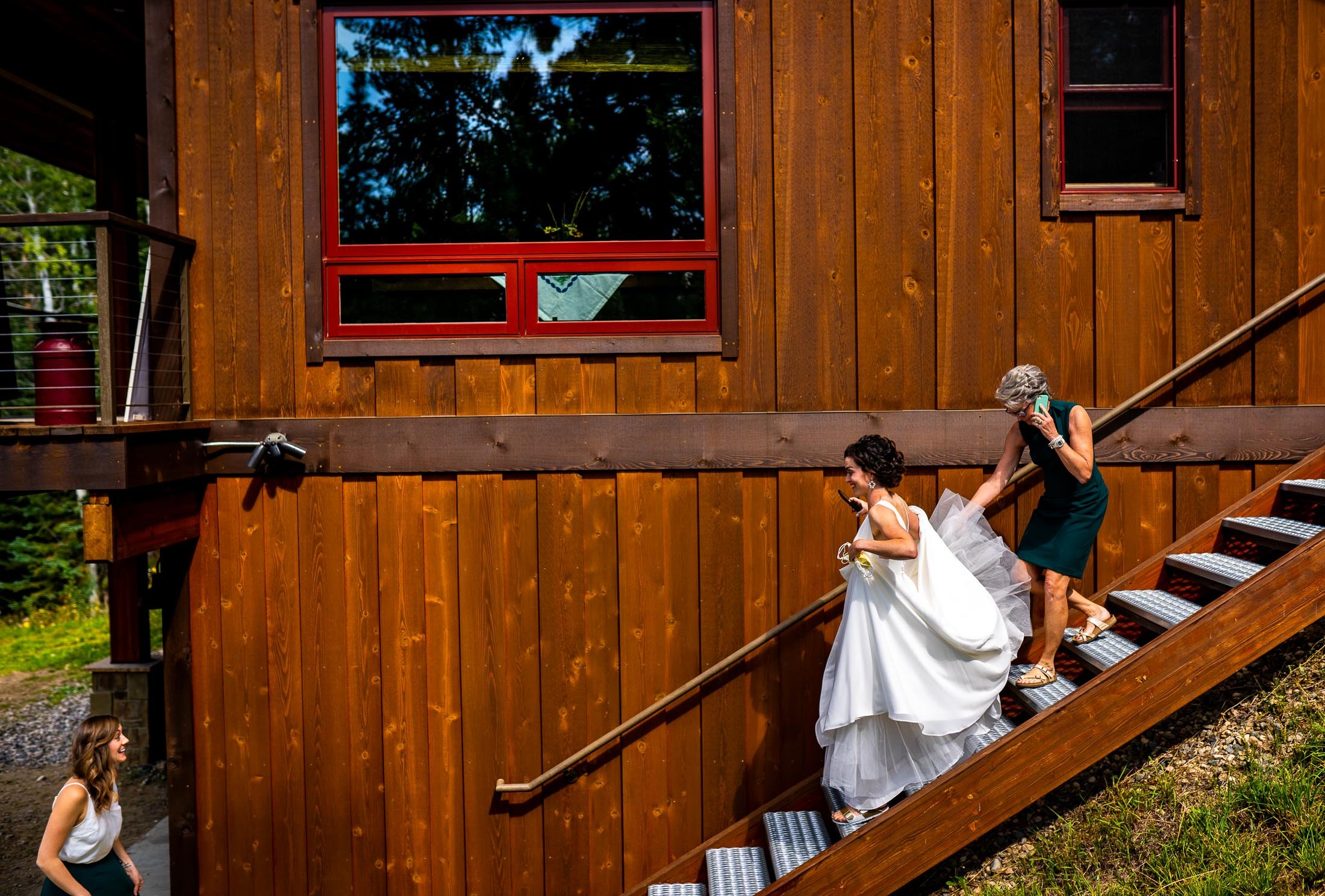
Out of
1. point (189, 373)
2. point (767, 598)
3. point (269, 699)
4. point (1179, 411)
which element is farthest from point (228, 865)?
point (1179, 411)

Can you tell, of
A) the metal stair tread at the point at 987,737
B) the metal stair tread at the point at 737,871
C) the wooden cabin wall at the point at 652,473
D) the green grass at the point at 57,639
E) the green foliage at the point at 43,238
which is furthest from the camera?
the green foliage at the point at 43,238

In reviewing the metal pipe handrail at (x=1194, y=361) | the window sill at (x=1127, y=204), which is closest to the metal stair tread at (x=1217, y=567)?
the metal pipe handrail at (x=1194, y=361)

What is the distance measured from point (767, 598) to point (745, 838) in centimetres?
122

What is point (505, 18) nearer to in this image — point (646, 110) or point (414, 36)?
point (414, 36)

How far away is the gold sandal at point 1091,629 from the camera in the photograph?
14.6ft

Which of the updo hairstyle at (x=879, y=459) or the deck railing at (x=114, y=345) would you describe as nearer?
the updo hairstyle at (x=879, y=459)

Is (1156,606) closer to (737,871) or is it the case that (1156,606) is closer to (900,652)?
(900,652)

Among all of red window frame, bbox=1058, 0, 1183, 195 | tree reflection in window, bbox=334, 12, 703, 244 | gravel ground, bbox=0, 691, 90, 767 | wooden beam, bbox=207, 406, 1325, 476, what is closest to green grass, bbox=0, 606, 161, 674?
gravel ground, bbox=0, 691, 90, 767

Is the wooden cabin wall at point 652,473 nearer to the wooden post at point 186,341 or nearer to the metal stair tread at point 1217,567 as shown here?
the wooden post at point 186,341

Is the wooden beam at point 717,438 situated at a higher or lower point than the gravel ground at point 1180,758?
higher

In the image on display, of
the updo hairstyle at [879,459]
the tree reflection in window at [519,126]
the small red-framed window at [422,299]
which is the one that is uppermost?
the tree reflection in window at [519,126]

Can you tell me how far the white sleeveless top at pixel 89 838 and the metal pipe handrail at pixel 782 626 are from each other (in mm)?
1751

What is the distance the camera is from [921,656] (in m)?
3.93

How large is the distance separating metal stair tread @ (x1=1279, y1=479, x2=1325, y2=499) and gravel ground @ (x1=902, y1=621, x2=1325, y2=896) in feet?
2.74
